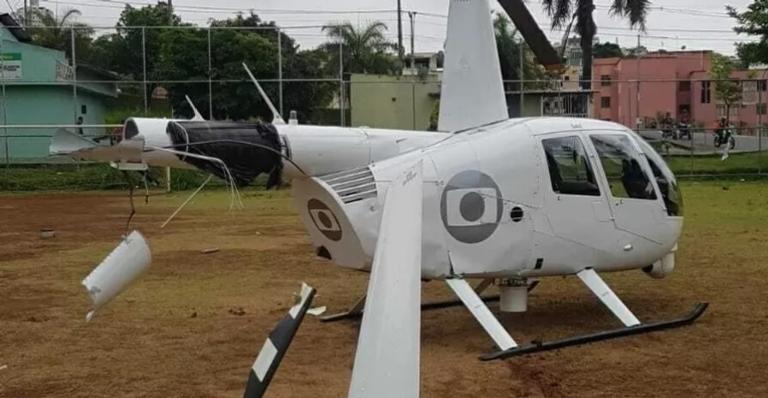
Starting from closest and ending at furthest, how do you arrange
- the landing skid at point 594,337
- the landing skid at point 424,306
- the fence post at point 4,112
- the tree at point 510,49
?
the landing skid at point 594,337
the landing skid at point 424,306
the fence post at point 4,112
the tree at point 510,49

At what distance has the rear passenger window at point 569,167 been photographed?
8.14m

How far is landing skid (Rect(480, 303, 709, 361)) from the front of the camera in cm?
723

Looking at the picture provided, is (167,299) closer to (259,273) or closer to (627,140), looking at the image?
(259,273)

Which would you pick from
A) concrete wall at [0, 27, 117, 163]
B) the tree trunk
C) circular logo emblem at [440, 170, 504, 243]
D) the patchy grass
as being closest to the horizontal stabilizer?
circular logo emblem at [440, 170, 504, 243]

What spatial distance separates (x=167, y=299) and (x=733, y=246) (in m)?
8.53

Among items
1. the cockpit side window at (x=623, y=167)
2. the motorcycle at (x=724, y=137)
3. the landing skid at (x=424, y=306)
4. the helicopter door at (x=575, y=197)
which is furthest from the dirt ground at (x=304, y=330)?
the motorcycle at (x=724, y=137)

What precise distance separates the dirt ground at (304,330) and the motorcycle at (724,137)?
61.2ft

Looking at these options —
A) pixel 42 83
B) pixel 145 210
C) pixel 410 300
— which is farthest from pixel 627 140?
pixel 42 83

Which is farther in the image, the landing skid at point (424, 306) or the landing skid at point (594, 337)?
the landing skid at point (424, 306)

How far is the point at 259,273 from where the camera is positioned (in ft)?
39.5

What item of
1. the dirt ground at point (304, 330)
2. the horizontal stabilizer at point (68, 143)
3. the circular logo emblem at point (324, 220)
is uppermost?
the horizontal stabilizer at point (68, 143)

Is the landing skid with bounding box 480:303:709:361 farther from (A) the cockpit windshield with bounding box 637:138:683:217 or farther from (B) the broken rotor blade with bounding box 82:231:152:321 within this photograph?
(B) the broken rotor blade with bounding box 82:231:152:321

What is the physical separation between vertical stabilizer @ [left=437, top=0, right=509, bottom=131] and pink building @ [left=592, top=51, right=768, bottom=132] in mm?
31075

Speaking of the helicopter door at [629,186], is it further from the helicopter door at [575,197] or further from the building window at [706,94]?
the building window at [706,94]
